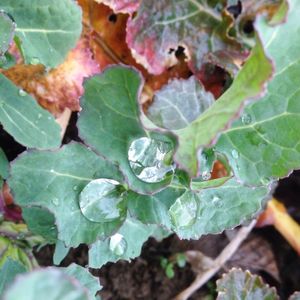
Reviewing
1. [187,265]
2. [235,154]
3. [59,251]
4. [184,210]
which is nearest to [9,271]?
[59,251]

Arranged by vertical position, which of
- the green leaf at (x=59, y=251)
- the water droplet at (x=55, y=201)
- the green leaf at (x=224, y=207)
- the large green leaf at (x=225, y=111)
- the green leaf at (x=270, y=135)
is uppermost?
the large green leaf at (x=225, y=111)

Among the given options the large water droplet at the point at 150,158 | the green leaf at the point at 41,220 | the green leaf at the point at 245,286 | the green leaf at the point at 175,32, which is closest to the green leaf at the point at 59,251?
the green leaf at the point at 41,220

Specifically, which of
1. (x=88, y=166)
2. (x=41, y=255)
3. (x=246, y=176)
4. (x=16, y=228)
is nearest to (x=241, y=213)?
(x=246, y=176)

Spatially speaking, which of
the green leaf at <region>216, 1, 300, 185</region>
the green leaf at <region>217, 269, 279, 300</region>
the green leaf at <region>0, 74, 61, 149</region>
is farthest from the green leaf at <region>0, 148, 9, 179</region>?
the green leaf at <region>217, 269, 279, 300</region>

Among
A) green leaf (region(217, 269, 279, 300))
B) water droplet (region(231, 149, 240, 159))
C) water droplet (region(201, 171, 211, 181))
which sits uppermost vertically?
water droplet (region(231, 149, 240, 159))

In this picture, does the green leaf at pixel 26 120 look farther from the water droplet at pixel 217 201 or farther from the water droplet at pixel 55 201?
the water droplet at pixel 217 201

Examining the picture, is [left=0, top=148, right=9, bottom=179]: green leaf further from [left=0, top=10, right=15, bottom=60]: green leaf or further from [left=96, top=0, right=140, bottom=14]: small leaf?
[left=96, top=0, right=140, bottom=14]: small leaf

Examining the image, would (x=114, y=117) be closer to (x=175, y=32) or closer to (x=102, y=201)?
(x=102, y=201)
